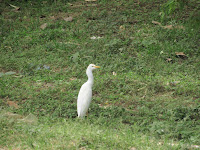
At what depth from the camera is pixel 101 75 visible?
8250mm

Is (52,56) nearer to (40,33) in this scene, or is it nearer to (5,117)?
(40,33)

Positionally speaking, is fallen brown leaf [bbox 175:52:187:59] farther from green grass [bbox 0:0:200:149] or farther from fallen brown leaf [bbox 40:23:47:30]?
fallen brown leaf [bbox 40:23:47:30]

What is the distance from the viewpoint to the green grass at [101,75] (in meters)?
4.91

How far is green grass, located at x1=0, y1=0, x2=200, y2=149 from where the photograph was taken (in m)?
4.91

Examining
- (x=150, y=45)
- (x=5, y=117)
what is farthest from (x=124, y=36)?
(x=5, y=117)

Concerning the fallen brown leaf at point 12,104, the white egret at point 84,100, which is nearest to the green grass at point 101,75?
the fallen brown leaf at point 12,104

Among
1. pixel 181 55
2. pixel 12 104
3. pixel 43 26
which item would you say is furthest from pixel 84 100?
pixel 43 26

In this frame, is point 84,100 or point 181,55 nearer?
point 84,100

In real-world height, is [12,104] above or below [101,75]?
below

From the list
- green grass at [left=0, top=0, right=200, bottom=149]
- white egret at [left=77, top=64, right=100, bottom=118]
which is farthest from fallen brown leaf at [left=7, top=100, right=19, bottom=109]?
white egret at [left=77, top=64, right=100, bottom=118]

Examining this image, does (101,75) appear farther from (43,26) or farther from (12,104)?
(43,26)

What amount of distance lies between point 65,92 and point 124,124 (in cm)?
195

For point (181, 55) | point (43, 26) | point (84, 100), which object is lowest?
point (84, 100)

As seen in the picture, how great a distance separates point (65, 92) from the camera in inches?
289
